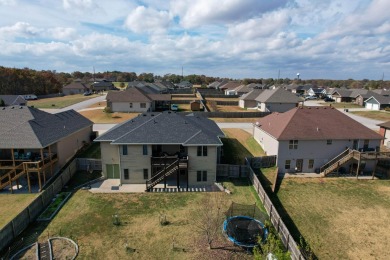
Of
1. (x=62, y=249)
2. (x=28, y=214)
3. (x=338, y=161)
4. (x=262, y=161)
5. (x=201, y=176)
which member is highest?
(x=338, y=161)

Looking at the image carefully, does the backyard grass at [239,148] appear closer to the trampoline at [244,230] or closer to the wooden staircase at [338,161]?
the wooden staircase at [338,161]

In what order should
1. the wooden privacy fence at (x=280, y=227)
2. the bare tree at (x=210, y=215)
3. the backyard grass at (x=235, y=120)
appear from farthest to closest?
the backyard grass at (x=235, y=120)
the bare tree at (x=210, y=215)
the wooden privacy fence at (x=280, y=227)

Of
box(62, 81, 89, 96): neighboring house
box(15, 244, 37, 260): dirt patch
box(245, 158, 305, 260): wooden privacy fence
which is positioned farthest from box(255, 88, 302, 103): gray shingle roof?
box(62, 81, 89, 96): neighboring house

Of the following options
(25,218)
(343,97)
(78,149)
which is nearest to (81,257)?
(25,218)

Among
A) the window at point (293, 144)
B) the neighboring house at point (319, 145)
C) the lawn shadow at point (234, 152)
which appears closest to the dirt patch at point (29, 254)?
the lawn shadow at point (234, 152)

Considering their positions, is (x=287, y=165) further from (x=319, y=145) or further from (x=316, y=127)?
(x=316, y=127)

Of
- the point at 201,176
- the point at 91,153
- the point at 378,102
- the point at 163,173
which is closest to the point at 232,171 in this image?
the point at 201,176
